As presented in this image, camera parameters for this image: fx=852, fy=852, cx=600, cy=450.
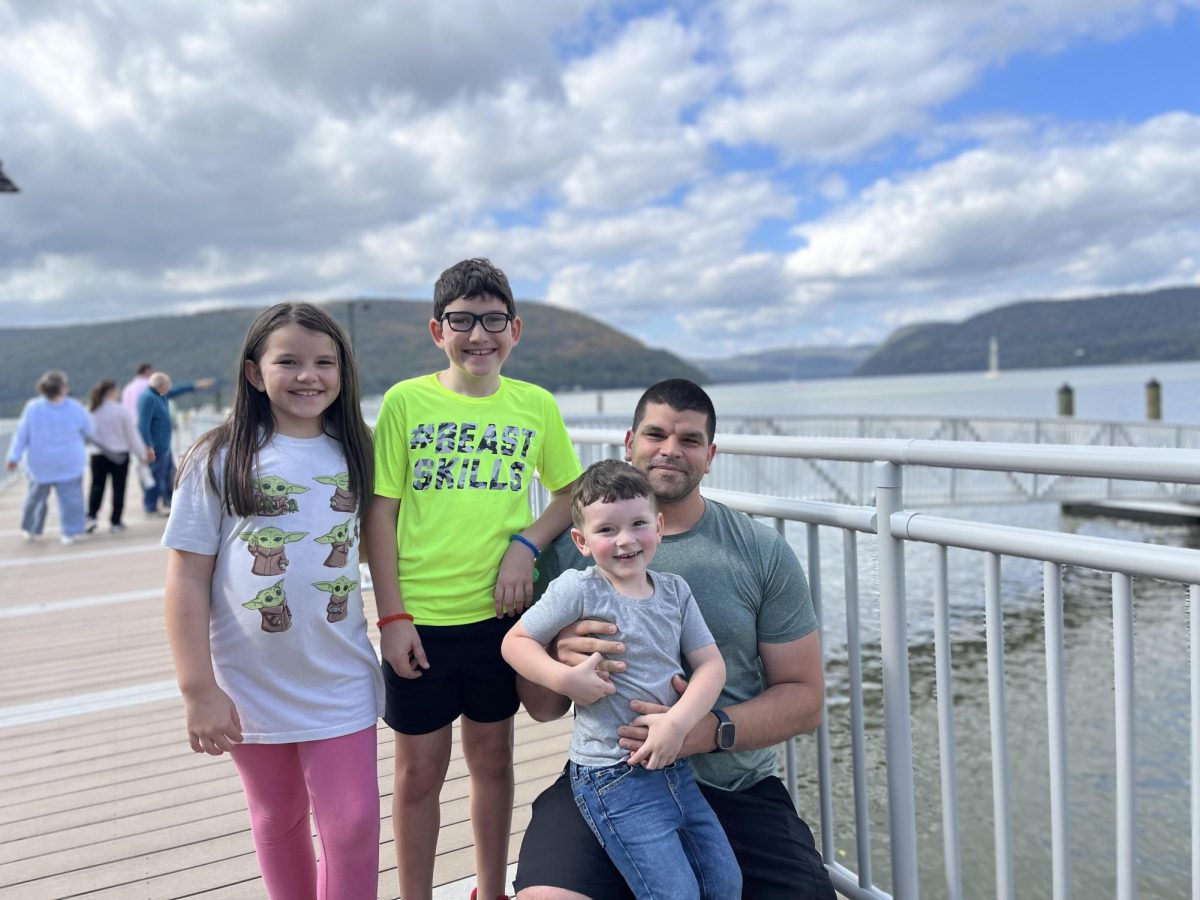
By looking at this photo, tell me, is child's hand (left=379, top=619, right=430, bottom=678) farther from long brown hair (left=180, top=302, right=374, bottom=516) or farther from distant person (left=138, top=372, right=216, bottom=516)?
distant person (left=138, top=372, right=216, bottom=516)

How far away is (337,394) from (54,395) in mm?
9160

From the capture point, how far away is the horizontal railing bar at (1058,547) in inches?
55.2

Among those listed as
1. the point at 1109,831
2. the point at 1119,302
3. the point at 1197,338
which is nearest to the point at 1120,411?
the point at 1109,831

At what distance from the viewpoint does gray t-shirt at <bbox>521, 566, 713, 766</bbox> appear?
6.04ft

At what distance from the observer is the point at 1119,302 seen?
194000mm

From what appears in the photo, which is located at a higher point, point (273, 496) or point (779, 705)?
point (273, 496)

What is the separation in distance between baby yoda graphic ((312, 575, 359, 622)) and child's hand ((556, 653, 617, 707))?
0.58 meters

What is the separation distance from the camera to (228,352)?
4141 inches

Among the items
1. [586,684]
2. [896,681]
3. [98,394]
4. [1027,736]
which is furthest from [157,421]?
[896,681]

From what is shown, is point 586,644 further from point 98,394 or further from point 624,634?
point 98,394

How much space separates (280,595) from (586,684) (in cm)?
74

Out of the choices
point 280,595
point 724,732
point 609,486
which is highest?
point 609,486

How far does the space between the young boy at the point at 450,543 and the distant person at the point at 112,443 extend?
932 centimetres

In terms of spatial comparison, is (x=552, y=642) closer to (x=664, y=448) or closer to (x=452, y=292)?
(x=664, y=448)
